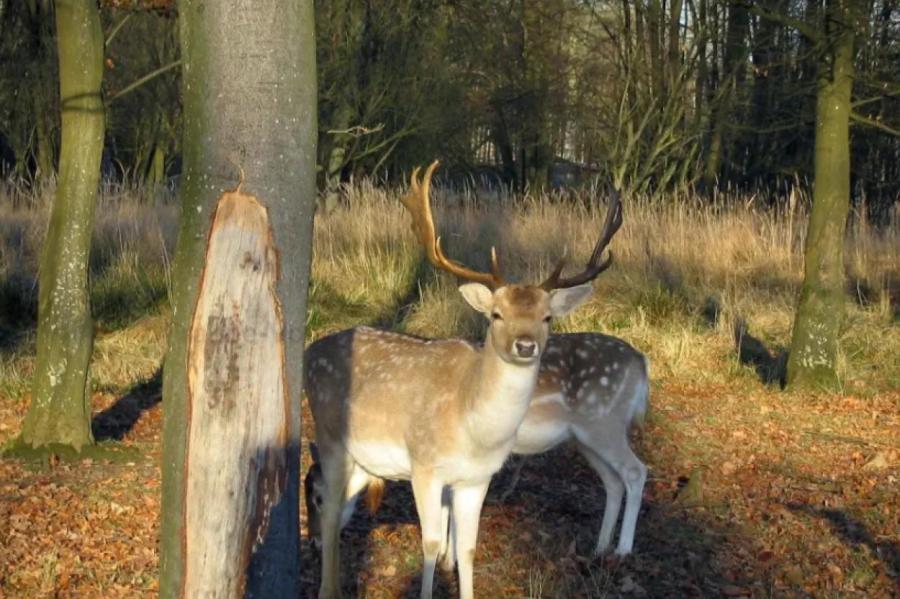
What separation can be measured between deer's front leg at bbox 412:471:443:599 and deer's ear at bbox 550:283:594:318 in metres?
0.98

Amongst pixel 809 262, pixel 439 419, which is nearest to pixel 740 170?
pixel 809 262

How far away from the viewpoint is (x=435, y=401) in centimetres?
633

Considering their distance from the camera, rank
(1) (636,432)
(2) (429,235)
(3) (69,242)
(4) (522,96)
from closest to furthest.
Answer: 1. (2) (429,235)
2. (3) (69,242)
3. (1) (636,432)
4. (4) (522,96)

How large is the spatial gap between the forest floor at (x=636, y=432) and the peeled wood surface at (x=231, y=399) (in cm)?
239

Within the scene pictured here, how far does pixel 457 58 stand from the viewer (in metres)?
23.4

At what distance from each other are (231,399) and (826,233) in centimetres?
803

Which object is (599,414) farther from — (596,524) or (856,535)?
(856,535)

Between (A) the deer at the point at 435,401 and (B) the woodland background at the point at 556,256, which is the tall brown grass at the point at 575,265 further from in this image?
(A) the deer at the point at 435,401

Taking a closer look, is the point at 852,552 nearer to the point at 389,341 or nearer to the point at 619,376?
the point at 619,376

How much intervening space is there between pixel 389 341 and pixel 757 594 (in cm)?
225

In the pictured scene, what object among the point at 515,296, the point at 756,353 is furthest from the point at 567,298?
the point at 756,353

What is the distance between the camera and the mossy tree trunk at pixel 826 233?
36.2 ft

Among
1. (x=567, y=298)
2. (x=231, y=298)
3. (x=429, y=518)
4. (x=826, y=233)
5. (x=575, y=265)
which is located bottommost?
(x=575, y=265)

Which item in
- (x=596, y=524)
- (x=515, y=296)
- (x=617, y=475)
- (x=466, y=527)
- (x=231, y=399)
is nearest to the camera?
(x=231, y=399)
